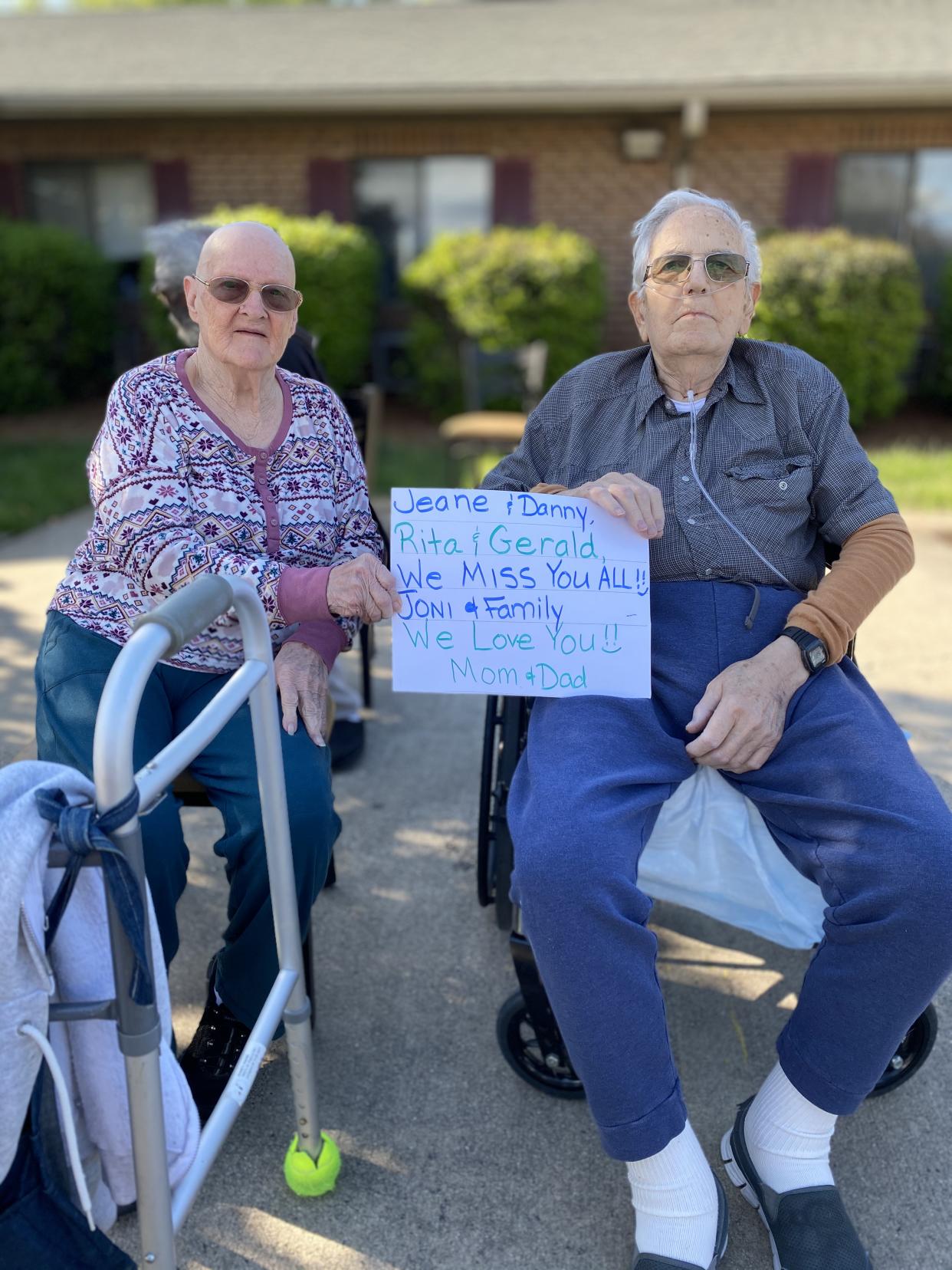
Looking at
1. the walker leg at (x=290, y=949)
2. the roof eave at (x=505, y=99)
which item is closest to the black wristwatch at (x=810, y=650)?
the walker leg at (x=290, y=949)

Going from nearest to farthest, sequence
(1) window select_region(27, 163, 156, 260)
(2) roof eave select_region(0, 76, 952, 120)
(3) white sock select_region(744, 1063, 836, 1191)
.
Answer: (3) white sock select_region(744, 1063, 836, 1191) < (2) roof eave select_region(0, 76, 952, 120) < (1) window select_region(27, 163, 156, 260)

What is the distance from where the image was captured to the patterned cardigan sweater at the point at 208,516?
203 centimetres

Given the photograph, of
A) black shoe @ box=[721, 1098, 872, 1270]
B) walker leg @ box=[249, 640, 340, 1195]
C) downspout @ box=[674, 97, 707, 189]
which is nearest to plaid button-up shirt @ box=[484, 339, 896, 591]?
walker leg @ box=[249, 640, 340, 1195]

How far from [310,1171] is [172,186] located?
11.6 m

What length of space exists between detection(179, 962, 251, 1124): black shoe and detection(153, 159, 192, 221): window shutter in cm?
1108

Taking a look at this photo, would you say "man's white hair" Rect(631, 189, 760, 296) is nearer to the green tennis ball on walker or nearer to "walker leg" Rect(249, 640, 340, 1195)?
"walker leg" Rect(249, 640, 340, 1195)

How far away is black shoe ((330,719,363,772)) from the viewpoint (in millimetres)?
3553

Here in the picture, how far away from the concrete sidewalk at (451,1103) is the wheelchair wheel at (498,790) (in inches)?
11.6

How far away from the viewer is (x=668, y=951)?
8.63 ft

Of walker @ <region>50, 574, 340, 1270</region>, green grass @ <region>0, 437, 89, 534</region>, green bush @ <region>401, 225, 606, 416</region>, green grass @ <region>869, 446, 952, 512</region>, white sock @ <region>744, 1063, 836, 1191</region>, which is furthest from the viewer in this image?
green bush @ <region>401, 225, 606, 416</region>

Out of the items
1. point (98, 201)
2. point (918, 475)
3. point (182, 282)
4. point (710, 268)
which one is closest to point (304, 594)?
point (710, 268)

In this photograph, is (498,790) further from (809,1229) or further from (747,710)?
(809,1229)

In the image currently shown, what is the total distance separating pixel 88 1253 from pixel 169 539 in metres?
1.20

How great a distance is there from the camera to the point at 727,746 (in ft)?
6.44
